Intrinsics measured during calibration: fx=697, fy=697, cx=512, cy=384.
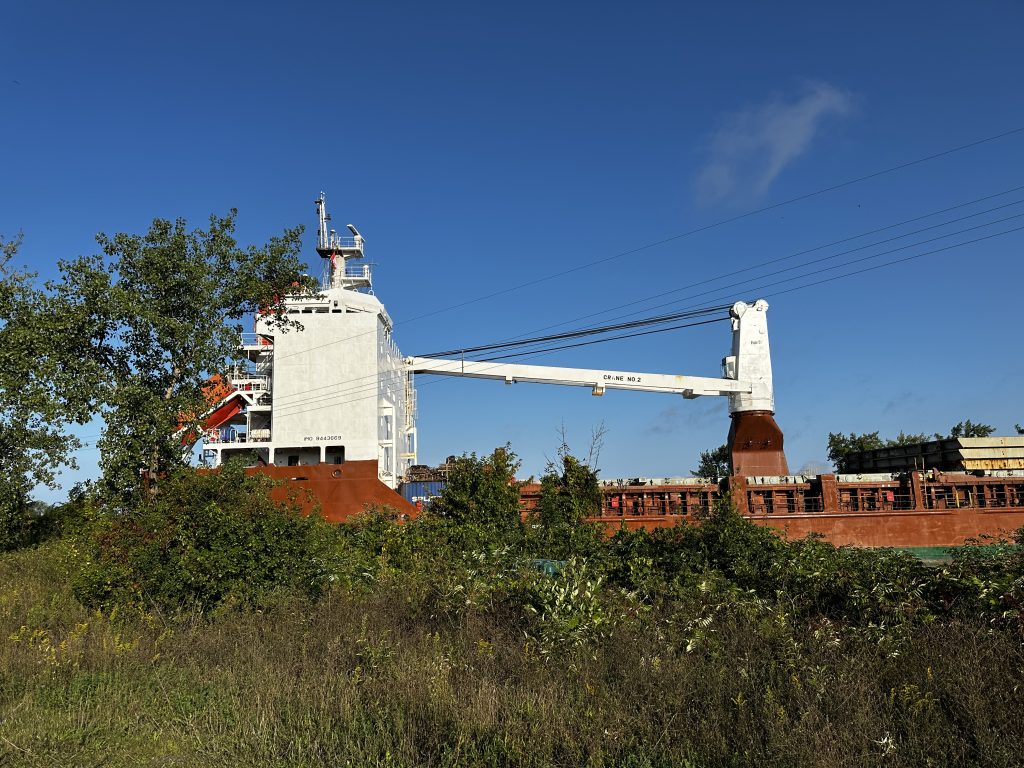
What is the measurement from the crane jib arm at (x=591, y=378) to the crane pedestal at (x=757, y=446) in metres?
1.44

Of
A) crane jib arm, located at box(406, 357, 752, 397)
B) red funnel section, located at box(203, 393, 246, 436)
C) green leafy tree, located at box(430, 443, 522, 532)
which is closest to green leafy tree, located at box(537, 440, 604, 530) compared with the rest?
green leafy tree, located at box(430, 443, 522, 532)

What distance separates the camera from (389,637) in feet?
23.8

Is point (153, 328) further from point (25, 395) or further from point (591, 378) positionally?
point (591, 378)

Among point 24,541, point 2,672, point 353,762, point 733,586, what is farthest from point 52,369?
point 733,586

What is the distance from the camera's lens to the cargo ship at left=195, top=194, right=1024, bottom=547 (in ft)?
74.6

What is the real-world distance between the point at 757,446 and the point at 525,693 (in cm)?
2399

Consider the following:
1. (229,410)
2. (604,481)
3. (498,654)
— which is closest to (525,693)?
(498,654)

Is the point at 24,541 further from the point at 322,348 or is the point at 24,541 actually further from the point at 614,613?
the point at 614,613

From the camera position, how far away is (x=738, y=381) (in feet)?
93.2

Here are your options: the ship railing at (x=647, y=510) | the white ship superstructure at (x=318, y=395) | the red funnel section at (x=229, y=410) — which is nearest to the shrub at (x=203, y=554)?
the ship railing at (x=647, y=510)

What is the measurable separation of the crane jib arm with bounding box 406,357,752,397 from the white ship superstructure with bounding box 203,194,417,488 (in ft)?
11.3

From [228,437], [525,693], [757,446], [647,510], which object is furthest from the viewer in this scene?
[228,437]

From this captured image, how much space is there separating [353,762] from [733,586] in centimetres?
501

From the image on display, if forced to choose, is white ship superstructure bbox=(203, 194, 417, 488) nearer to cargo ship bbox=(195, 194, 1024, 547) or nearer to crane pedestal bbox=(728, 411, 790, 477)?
cargo ship bbox=(195, 194, 1024, 547)
